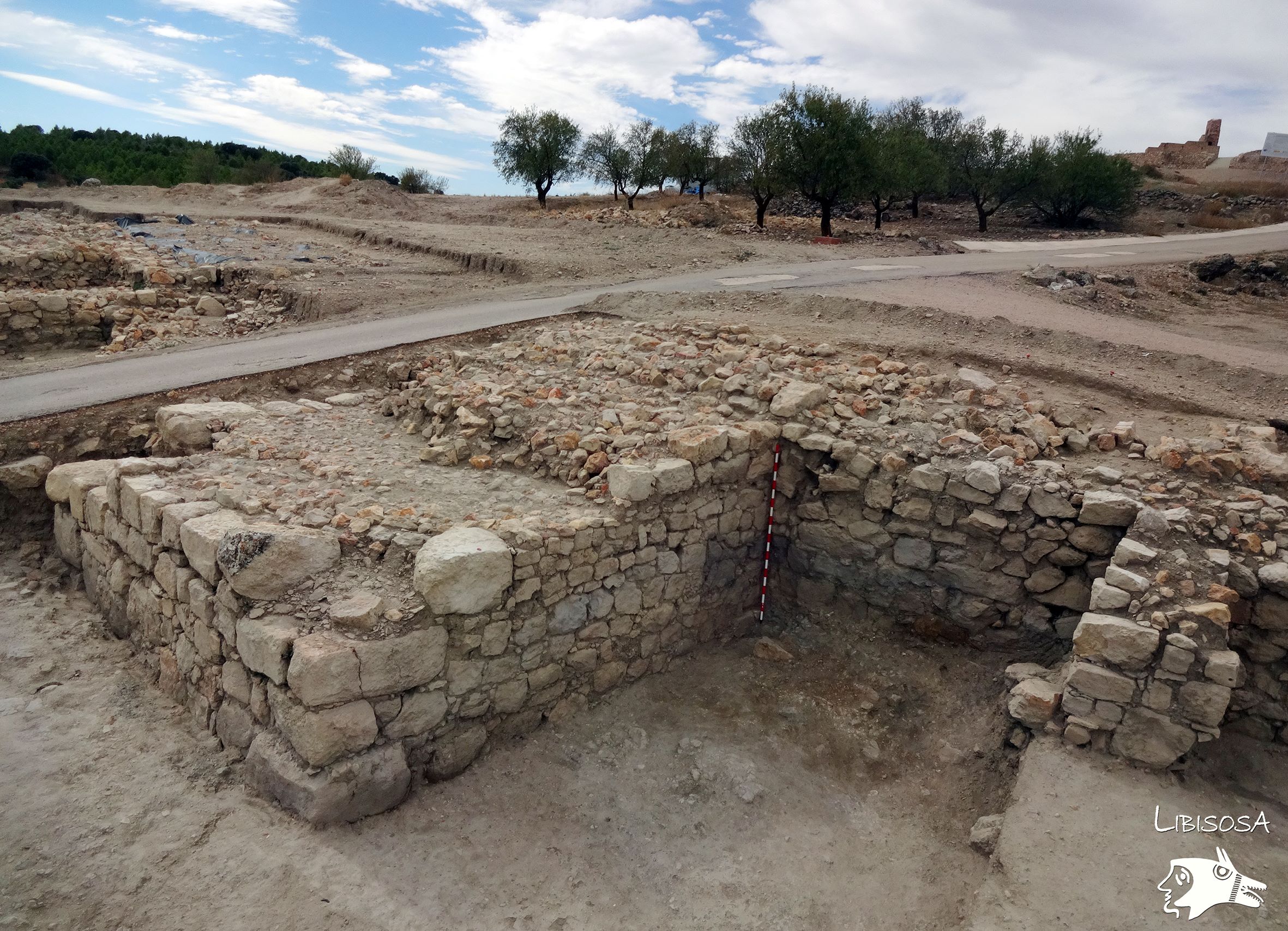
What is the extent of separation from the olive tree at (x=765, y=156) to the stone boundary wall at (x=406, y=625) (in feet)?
60.6

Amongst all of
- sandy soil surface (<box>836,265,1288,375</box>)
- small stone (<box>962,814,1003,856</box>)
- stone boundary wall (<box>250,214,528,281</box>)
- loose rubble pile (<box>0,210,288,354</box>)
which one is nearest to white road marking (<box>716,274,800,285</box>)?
sandy soil surface (<box>836,265,1288,375</box>)

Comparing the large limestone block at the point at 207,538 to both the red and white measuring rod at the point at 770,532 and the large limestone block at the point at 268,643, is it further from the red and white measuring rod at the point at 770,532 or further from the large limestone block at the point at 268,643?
the red and white measuring rod at the point at 770,532

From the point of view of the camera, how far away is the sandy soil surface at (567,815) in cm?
441

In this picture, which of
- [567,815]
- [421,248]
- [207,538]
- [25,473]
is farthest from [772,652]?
[421,248]

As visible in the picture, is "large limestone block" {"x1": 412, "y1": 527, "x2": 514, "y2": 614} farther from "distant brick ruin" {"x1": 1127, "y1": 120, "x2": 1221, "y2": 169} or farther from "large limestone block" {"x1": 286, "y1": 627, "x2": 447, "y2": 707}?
"distant brick ruin" {"x1": 1127, "y1": 120, "x2": 1221, "y2": 169}

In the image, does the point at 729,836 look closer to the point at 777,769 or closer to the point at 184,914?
the point at 777,769

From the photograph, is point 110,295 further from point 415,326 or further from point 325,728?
point 325,728

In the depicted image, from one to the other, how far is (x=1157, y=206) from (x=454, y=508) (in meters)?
33.4

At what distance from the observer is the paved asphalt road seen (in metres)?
8.45

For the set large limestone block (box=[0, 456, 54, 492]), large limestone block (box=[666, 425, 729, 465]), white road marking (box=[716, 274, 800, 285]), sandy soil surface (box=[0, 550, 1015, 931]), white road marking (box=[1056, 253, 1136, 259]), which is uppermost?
white road marking (box=[1056, 253, 1136, 259])

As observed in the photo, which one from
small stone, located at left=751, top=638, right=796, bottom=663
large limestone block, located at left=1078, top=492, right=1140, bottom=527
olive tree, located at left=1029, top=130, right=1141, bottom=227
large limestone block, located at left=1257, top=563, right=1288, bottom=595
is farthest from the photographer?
olive tree, located at left=1029, top=130, right=1141, bottom=227

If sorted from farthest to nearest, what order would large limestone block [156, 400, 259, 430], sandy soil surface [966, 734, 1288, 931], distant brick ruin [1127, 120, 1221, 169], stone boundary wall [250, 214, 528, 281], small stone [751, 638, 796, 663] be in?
distant brick ruin [1127, 120, 1221, 169] < stone boundary wall [250, 214, 528, 281] < large limestone block [156, 400, 259, 430] < small stone [751, 638, 796, 663] < sandy soil surface [966, 734, 1288, 931]

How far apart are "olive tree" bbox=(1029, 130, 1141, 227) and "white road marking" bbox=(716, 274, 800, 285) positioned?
18.3m

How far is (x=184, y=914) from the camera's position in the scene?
423cm
